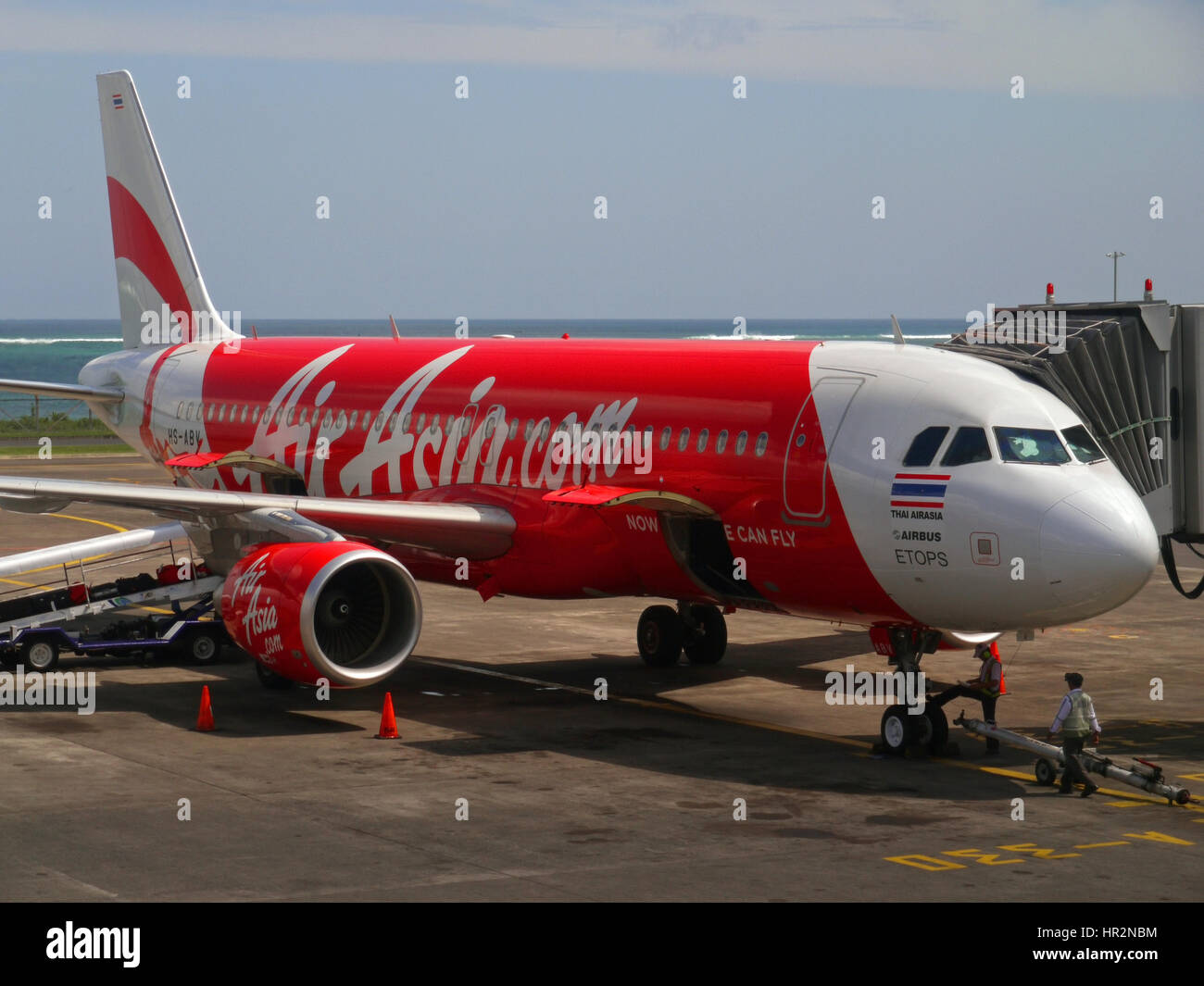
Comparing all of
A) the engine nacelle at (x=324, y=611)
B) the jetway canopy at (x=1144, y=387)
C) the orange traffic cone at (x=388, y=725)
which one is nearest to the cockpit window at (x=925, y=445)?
the jetway canopy at (x=1144, y=387)

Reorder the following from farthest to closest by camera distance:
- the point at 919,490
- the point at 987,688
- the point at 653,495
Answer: the point at 653,495 → the point at 987,688 → the point at 919,490

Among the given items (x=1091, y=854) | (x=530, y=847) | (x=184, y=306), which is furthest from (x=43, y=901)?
(x=184, y=306)

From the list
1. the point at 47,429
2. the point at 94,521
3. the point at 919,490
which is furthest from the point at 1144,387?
the point at 47,429

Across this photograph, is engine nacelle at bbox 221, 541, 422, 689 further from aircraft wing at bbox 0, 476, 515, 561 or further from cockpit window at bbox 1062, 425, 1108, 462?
cockpit window at bbox 1062, 425, 1108, 462

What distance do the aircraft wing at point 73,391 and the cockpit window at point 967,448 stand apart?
19.2 metres

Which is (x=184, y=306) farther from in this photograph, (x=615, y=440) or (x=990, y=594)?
(x=990, y=594)

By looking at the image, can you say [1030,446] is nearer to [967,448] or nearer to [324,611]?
[967,448]

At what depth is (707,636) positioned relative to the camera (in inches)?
1013

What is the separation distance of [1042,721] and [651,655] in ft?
21.1

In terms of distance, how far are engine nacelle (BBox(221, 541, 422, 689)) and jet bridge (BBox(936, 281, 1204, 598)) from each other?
7902 mm

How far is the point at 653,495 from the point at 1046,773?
589 cm

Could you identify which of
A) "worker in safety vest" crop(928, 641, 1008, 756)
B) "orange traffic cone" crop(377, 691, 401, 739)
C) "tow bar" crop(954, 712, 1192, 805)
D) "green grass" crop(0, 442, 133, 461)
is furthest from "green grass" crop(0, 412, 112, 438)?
"tow bar" crop(954, 712, 1192, 805)

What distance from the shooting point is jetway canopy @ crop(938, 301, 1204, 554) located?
66.9 feet

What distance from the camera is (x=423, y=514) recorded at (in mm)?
23234
